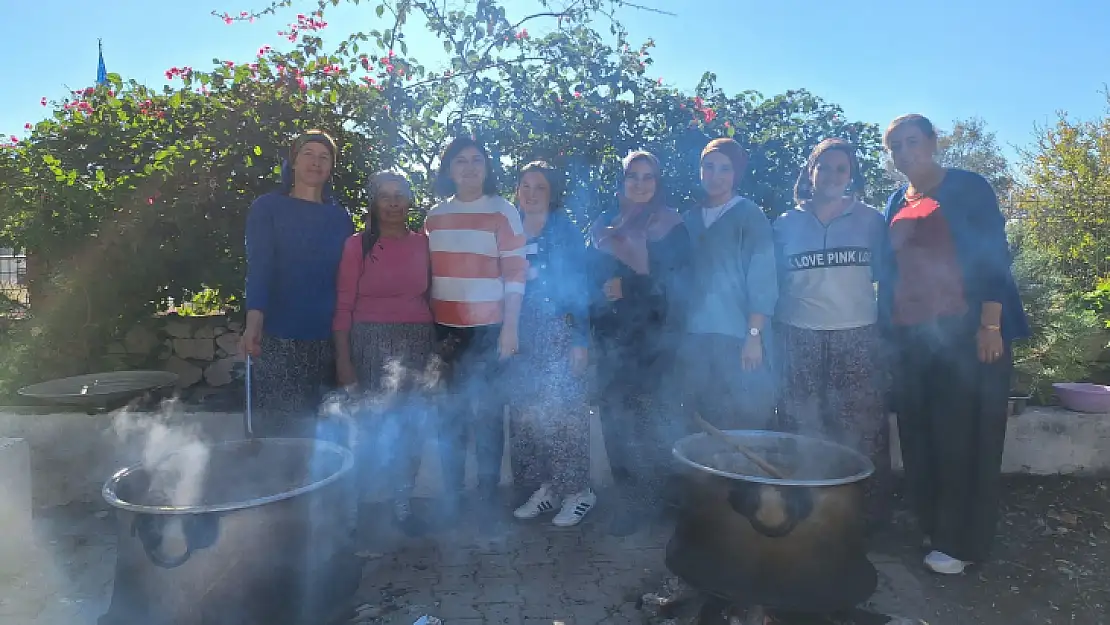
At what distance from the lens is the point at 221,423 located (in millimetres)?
4281

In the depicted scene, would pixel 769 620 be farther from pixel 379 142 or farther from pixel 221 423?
pixel 379 142

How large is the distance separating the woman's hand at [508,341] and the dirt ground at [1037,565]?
2.17m

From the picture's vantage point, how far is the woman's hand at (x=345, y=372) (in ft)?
11.3

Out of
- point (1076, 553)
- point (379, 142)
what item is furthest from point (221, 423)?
point (1076, 553)

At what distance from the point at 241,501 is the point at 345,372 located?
1188 mm

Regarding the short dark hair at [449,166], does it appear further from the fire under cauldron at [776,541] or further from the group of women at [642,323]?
the fire under cauldron at [776,541]

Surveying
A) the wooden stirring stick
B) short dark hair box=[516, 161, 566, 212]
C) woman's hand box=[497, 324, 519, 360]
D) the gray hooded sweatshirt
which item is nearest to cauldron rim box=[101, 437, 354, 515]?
woman's hand box=[497, 324, 519, 360]

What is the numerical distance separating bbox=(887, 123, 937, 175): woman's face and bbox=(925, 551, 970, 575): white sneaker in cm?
183

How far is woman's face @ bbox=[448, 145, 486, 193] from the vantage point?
11.5 feet

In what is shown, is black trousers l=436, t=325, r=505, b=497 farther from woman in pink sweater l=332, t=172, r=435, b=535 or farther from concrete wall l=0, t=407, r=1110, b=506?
concrete wall l=0, t=407, r=1110, b=506

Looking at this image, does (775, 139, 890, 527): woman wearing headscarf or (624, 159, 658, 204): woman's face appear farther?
(624, 159, 658, 204): woman's face

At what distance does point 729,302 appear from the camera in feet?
11.2

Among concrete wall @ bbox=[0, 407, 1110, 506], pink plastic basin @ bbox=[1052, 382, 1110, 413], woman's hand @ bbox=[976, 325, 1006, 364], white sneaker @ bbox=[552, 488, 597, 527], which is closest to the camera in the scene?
woman's hand @ bbox=[976, 325, 1006, 364]

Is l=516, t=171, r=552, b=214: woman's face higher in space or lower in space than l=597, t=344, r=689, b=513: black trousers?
higher
